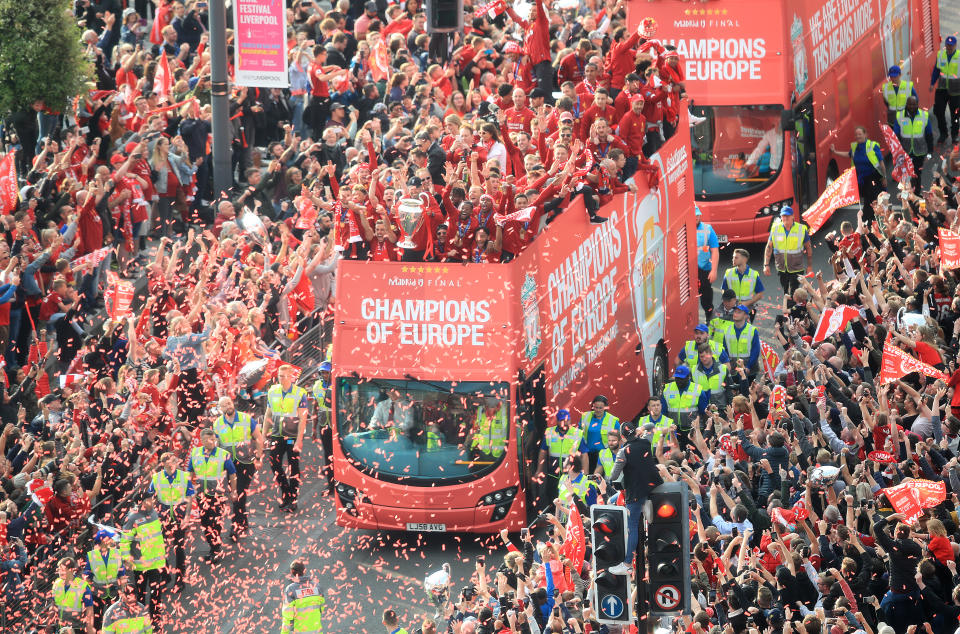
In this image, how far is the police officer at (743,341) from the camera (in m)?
22.5

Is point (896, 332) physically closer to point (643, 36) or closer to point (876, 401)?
point (876, 401)

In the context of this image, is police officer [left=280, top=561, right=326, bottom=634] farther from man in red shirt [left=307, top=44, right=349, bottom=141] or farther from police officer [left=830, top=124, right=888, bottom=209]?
police officer [left=830, top=124, right=888, bottom=209]

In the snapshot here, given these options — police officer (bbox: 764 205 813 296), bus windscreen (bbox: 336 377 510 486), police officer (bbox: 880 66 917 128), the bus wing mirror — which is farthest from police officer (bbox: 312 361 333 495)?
police officer (bbox: 880 66 917 128)

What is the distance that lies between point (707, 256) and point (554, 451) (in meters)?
5.67

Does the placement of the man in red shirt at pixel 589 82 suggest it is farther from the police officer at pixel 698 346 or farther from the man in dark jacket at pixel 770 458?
the man in dark jacket at pixel 770 458

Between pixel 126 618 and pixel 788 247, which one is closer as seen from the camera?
pixel 126 618

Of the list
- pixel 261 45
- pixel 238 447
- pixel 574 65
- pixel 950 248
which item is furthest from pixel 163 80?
pixel 950 248

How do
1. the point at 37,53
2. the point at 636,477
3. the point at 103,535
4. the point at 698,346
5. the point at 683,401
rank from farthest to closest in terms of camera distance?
1. the point at 37,53
2. the point at 698,346
3. the point at 683,401
4. the point at 103,535
5. the point at 636,477

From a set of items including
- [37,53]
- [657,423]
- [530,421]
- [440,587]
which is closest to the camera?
[440,587]

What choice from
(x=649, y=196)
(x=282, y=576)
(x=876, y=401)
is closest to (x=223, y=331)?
(x=282, y=576)

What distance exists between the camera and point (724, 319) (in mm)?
22906

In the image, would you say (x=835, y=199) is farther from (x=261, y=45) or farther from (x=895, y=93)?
(x=895, y=93)

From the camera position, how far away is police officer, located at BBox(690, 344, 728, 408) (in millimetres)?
21469

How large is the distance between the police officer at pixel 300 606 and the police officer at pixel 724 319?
6832 millimetres
